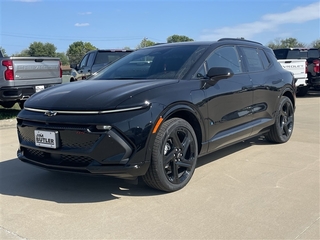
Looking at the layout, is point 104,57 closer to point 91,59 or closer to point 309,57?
point 91,59

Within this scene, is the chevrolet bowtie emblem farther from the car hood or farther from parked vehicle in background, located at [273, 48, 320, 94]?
parked vehicle in background, located at [273, 48, 320, 94]

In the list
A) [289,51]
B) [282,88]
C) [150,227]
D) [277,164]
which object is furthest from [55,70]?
[289,51]

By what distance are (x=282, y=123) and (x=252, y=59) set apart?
1.35m

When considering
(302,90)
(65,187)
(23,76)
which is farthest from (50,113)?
(302,90)

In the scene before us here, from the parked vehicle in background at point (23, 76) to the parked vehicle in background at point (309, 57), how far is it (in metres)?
9.37

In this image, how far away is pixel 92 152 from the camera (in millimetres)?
3381

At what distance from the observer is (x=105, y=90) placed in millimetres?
3771

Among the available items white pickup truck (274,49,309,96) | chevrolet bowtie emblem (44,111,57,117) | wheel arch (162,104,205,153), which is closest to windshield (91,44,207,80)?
wheel arch (162,104,205,153)

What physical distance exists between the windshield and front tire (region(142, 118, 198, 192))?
710 millimetres

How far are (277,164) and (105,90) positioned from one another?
2614 millimetres

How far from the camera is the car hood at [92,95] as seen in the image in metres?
3.50

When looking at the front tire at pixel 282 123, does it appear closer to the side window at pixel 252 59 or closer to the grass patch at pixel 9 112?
the side window at pixel 252 59

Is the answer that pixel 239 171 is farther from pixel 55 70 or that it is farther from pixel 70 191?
pixel 55 70

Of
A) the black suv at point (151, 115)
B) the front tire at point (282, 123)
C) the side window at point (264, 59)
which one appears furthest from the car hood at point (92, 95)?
the front tire at point (282, 123)
